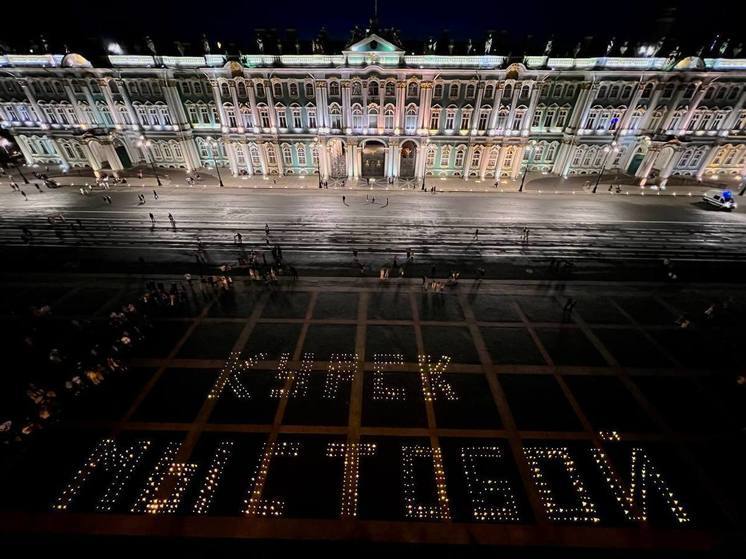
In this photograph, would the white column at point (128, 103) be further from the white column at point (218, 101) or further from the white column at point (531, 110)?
the white column at point (531, 110)

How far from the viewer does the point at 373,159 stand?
157ft

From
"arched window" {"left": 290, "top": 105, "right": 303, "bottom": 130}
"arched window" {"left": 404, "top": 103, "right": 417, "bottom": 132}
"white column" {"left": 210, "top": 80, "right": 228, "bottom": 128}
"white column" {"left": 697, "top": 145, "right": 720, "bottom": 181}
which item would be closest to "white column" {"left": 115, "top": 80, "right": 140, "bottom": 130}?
"white column" {"left": 210, "top": 80, "right": 228, "bottom": 128}

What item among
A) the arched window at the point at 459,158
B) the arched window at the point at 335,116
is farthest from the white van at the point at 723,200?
the arched window at the point at 335,116

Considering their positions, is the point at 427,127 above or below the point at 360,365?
above

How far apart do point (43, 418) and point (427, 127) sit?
45.1 m

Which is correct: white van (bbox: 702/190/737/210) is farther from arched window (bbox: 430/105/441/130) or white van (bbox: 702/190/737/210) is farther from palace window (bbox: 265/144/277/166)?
palace window (bbox: 265/144/277/166)

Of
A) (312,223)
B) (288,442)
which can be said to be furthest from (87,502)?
(312,223)

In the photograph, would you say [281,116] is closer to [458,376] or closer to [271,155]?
[271,155]

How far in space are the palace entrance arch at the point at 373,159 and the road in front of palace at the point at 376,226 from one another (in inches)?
234

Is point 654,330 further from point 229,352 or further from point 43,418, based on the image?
point 43,418

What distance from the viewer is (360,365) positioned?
1795 centimetres

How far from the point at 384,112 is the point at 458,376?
122 feet

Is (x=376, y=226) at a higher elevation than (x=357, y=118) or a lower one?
lower

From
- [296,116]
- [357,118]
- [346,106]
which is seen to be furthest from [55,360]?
[357,118]
